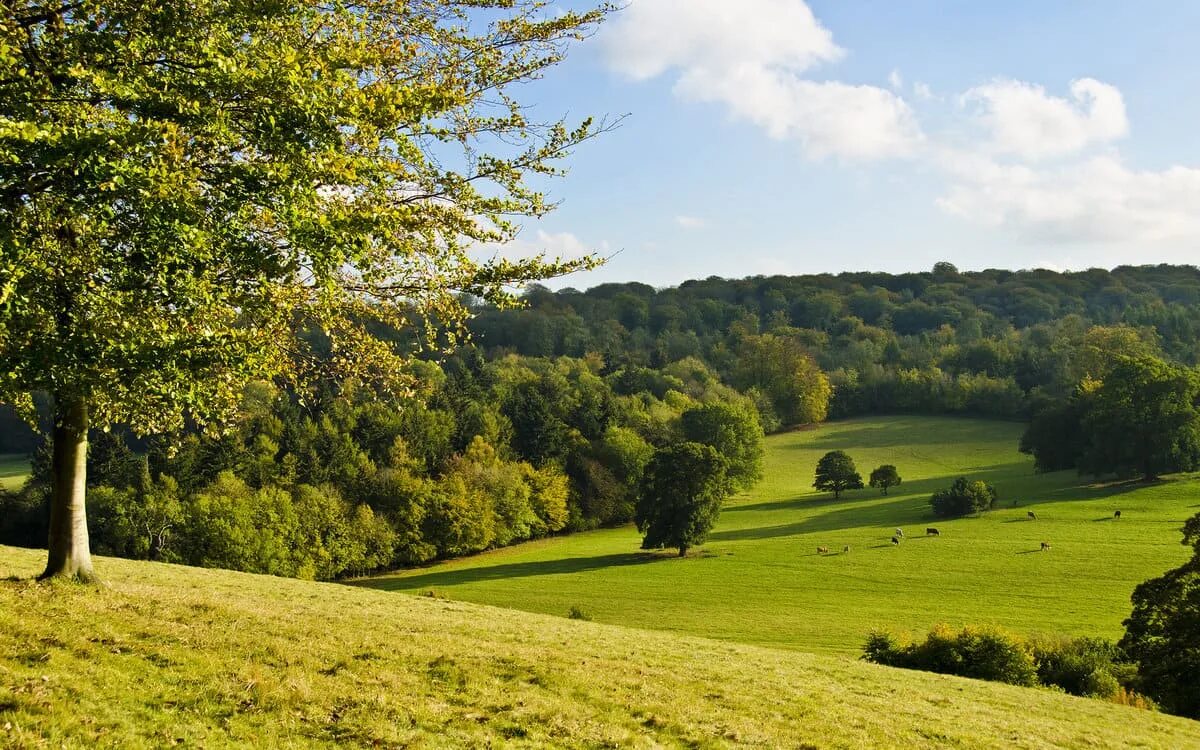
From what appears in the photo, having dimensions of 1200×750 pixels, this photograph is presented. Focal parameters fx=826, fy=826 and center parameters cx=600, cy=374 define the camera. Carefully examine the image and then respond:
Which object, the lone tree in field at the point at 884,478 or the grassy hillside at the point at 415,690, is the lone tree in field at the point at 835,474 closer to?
the lone tree in field at the point at 884,478

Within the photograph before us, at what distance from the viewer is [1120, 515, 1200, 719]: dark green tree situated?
27406 millimetres

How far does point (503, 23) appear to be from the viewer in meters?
14.9

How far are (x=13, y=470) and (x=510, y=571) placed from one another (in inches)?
2477

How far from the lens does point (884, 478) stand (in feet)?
315

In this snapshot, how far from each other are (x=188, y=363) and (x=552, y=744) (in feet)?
23.8

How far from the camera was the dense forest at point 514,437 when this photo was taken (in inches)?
2689

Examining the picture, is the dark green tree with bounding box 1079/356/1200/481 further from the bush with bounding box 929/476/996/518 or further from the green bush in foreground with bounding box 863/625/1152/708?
the green bush in foreground with bounding box 863/625/1152/708

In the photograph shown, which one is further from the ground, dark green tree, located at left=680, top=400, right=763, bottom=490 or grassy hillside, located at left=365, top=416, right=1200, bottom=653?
dark green tree, located at left=680, top=400, right=763, bottom=490

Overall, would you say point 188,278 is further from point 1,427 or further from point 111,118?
point 1,427

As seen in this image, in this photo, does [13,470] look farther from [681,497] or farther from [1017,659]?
[1017,659]

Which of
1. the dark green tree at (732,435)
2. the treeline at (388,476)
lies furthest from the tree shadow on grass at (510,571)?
the dark green tree at (732,435)

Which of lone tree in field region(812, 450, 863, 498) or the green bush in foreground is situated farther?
lone tree in field region(812, 450, 863, 498)

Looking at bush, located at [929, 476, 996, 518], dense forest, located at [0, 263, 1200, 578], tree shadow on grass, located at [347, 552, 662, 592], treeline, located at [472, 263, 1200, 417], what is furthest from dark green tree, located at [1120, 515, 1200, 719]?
treeline, located at [472, 263, 1200, 417]

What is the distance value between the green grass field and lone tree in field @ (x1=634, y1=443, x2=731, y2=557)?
56391 mm
